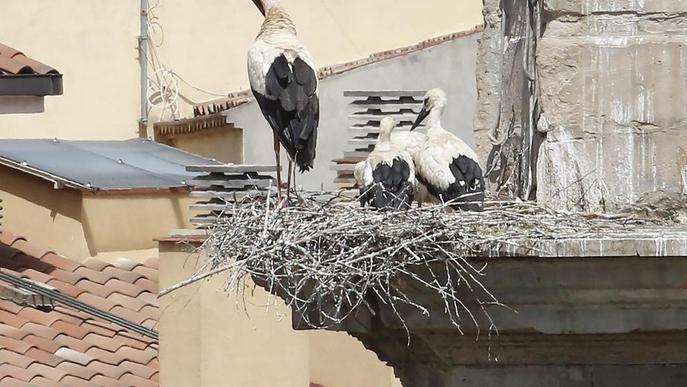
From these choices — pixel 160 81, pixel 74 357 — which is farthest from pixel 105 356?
pixel 160 81

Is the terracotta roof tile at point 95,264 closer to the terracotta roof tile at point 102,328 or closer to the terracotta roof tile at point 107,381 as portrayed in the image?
the terracotta roof tile at point 102,328

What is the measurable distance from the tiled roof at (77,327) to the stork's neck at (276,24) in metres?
3.67

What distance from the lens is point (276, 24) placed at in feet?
29.3

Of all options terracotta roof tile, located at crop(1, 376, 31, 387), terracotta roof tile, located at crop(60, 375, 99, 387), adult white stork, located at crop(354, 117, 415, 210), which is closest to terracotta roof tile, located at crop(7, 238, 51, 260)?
terracotta roof tile, located at crop(60, 375, 99, 387)

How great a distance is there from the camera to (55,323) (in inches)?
531

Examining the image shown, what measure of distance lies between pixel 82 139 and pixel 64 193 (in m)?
5.00

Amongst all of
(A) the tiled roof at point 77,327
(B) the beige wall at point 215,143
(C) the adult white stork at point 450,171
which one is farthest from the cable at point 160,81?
(C) the adult white stork at point 450,171

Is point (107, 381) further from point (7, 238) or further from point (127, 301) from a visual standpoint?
point (7, 238)

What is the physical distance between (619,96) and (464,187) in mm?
930

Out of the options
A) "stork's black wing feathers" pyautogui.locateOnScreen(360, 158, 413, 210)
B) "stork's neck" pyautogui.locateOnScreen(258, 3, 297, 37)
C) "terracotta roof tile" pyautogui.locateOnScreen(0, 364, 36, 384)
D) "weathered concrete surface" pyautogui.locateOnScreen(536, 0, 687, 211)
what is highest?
"stork's neck" pyautogui.locateOnScreen(258, 3, 297, 37)

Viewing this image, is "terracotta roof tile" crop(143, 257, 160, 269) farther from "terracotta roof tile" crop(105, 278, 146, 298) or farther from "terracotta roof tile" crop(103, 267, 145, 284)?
"terracotta roof tile" crop(105, 278, 146, 298)

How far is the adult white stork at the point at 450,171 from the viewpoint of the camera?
6.39 m

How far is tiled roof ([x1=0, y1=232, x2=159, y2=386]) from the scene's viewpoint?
1255cm

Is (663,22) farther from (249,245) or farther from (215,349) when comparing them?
(215,349)
